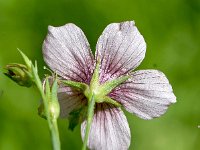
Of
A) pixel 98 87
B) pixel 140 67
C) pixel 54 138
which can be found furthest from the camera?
pixel 140 67

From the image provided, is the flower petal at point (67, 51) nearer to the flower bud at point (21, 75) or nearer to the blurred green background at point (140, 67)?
the flower bud at point (21, 75)

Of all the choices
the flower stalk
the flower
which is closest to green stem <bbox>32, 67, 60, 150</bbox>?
the flower stalk

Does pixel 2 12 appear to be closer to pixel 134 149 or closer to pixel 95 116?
pixel 134 149

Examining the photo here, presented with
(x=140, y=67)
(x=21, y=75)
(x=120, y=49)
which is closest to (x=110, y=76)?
(x=120, y=49)

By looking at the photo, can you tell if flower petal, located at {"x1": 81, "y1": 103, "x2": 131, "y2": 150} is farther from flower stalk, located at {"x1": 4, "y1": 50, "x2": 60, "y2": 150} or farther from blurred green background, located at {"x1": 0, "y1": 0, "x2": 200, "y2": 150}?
blurred green background, located at {"x1": 0, "y1": 0, "x2": 200, "y2": 150}

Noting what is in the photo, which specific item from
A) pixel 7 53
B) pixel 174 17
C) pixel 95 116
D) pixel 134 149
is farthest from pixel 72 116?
pixel 174 17

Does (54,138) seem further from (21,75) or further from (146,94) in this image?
(146,94)
